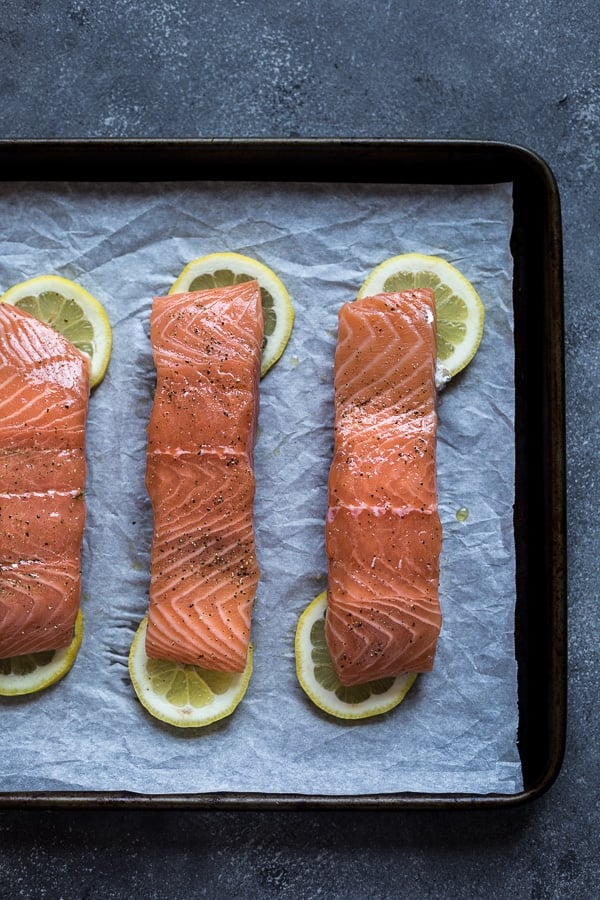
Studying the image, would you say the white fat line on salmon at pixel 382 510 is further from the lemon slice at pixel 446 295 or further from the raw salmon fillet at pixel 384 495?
the lemon slice at pixel 446 295

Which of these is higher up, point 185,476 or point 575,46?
point 575,46

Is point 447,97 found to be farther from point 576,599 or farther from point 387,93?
point 576,599

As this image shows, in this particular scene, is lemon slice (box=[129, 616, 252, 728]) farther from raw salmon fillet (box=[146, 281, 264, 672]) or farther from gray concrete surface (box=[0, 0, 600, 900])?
A: gray concrete surface (box=[0, 0, 600, 900])

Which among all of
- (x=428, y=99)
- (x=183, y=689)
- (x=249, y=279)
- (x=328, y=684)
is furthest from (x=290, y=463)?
(x=428, y=99)

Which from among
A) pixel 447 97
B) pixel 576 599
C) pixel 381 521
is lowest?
Answer: pixel 576 599

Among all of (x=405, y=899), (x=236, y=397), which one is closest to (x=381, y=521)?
(x=236, y=397)

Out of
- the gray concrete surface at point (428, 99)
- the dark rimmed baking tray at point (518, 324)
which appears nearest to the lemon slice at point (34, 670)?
the dark rimmed baking tray at point (518, 324)

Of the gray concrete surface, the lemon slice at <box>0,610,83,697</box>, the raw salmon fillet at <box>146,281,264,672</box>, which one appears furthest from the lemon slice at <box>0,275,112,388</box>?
the lemon slice at <box>0,610,83,697</box>
